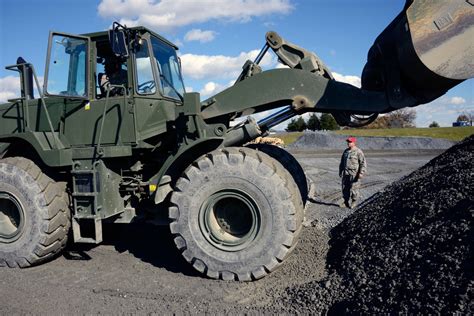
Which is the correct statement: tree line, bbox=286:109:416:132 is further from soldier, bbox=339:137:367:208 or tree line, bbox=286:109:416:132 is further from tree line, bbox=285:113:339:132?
soldier, bbox=339:137:367:208

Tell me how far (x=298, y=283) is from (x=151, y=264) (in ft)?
6.46

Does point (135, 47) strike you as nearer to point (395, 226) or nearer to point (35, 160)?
point (35, 160)

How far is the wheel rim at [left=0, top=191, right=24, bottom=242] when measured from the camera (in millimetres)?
5293

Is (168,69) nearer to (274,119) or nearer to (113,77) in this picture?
(113,77)

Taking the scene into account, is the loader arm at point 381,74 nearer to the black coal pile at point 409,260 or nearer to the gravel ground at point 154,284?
the black coal pile at point 409,260

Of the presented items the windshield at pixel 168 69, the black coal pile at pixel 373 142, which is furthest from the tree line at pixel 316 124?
the windshield at pixel 168 69

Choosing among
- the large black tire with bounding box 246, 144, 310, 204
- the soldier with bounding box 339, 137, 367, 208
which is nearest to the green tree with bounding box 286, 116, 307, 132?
the soldier with bounding box 339, 137, 367, 208

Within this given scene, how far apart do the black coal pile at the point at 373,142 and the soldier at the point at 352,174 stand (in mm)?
21099

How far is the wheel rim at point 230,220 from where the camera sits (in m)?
Answer: 4.58

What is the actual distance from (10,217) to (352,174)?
6.56 meters

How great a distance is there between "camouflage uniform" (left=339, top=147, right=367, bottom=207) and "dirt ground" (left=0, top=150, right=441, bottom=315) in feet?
8.53

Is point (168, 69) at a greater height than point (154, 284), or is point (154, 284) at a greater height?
point (168, 69)

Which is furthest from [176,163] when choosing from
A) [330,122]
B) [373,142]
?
[330,122]

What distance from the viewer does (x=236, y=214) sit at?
4859 millimetres
